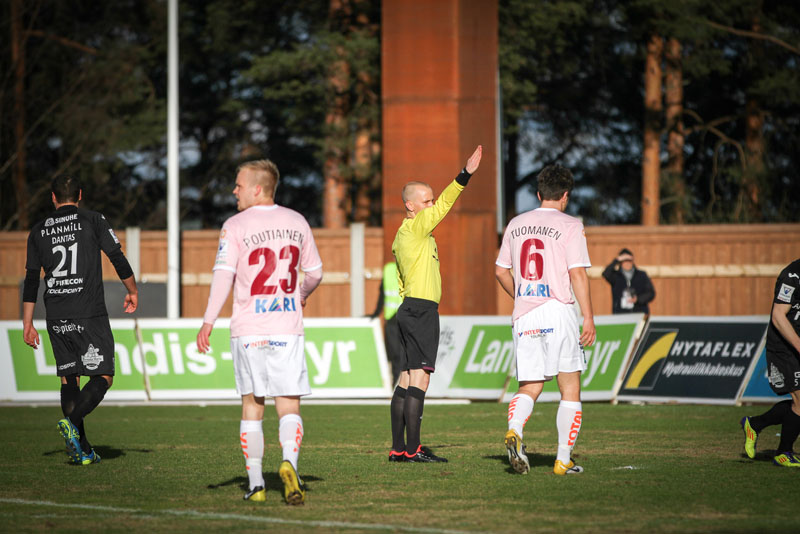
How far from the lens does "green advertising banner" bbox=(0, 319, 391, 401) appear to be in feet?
55.3

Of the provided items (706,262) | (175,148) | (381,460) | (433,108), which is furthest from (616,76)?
(381,460)

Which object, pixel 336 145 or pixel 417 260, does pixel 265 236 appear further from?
pixel 336 145

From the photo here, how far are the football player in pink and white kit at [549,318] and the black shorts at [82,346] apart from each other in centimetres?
339

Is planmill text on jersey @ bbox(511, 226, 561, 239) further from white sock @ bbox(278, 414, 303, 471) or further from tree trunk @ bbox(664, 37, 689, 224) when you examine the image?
tree trunk @ bbox(664, 37, 689, 224)

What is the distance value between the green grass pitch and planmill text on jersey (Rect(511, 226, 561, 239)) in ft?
5.69

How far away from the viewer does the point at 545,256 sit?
330 inches

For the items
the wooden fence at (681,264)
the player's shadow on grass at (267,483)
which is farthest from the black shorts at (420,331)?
the wooden fence at (681,264)

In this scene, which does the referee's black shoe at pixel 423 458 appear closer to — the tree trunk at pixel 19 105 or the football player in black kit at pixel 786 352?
the football player in black kit at pixel 786 352

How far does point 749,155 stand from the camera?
31781mm

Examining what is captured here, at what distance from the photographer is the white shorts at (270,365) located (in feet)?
23.6

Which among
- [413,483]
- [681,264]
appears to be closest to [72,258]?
[413,483]

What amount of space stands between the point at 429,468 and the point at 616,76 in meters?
27.8

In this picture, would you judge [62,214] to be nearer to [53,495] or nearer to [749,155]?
[53,495]

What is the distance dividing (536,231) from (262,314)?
2274 mm
